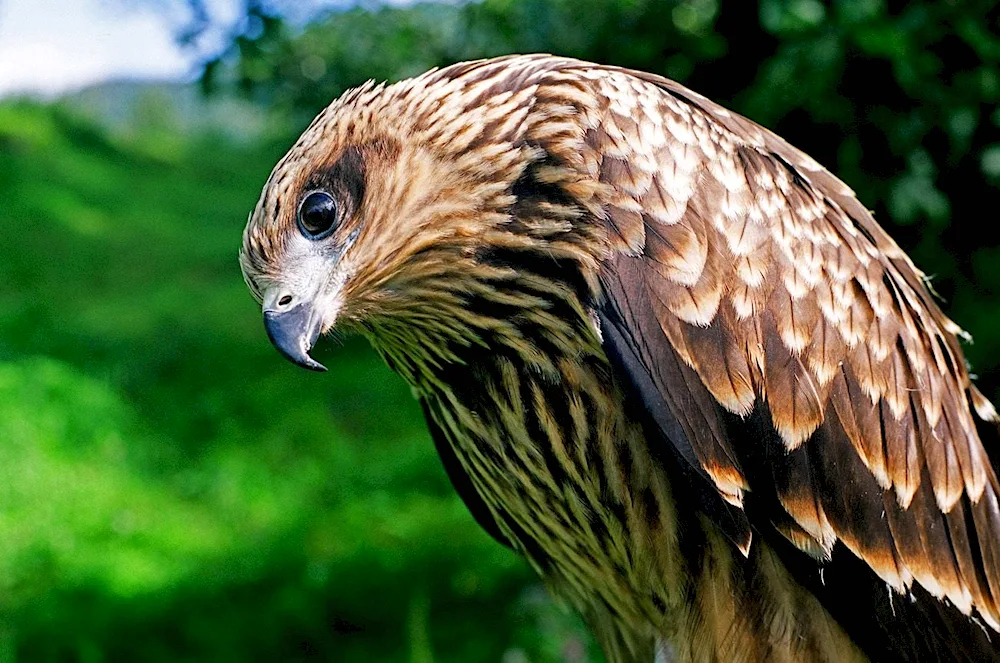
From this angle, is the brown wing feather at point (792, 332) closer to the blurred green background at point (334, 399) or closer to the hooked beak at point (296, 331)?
the hooked beak at point (296, 331)

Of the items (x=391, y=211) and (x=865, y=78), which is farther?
Result: (x=865, y=78)

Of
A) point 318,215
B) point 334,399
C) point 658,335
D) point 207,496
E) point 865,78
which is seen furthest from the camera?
point 334,399

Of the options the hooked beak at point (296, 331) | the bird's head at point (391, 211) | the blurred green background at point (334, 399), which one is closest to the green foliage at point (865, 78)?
the blurred green background at point (334, 399)

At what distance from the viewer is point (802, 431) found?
8.67ft

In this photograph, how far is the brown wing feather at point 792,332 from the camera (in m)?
2.55

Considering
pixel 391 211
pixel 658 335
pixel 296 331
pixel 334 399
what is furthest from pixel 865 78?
pixel 334 399

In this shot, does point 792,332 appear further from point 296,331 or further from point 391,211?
point 296,331

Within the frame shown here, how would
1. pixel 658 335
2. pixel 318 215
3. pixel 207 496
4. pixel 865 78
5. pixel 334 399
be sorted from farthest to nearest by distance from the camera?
pixel 334 399 < pixel 207 496 < pixel 865 78 < pixel 318 215 < pixel 658 335

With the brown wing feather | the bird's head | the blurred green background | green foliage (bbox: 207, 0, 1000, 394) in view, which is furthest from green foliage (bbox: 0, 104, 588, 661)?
green foliage (bbox: 207, 0, 1000, 394)

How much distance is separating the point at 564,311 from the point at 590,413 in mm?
248

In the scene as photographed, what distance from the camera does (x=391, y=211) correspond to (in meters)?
2.65

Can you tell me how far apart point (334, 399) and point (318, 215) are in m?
5.59

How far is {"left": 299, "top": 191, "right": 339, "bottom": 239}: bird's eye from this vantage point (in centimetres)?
263

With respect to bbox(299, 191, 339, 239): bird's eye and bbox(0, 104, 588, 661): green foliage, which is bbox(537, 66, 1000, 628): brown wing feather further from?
bbox(0, 104, 588, 661): green foliage
